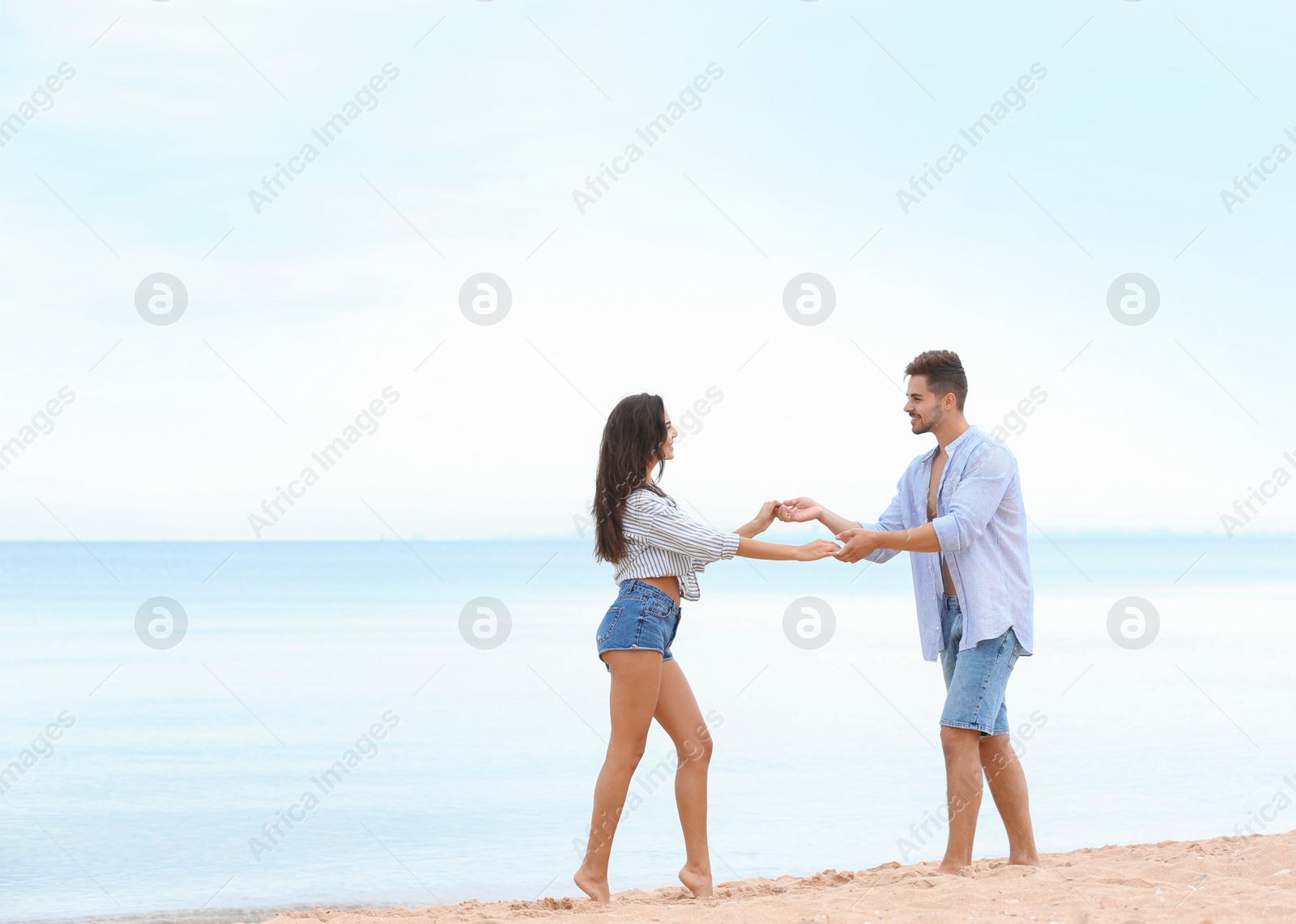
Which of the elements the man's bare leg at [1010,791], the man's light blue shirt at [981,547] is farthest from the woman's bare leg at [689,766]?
the man's bare leg at [1010,791]

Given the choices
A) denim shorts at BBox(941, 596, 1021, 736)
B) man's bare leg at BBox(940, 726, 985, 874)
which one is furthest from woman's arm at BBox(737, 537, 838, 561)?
man's bare leg at BBox(940, 726, 985, 874)

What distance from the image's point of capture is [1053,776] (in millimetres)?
8680

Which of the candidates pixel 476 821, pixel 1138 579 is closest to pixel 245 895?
pixel 476 821

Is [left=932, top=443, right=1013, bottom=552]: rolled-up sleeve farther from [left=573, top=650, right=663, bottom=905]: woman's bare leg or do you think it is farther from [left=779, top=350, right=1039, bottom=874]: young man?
[left=573, top=650, right=663, bottom=905]: woman's bare leg

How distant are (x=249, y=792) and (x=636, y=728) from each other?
553 centimetres

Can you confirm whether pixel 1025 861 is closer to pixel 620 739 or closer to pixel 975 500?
pixel 975 500

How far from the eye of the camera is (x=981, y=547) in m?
4.34

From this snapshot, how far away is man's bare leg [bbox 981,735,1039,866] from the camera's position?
4383mm

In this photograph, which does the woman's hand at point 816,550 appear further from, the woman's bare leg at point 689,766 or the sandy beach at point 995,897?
the sandy beach at point 995,897

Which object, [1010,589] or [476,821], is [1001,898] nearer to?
[1010,589]

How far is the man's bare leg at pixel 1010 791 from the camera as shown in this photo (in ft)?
14.4

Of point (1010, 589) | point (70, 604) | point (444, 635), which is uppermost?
point (70, 604)

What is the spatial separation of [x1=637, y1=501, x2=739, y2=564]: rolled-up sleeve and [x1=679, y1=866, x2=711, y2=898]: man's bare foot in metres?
1.27

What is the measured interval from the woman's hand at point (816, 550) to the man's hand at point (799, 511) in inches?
9.2
